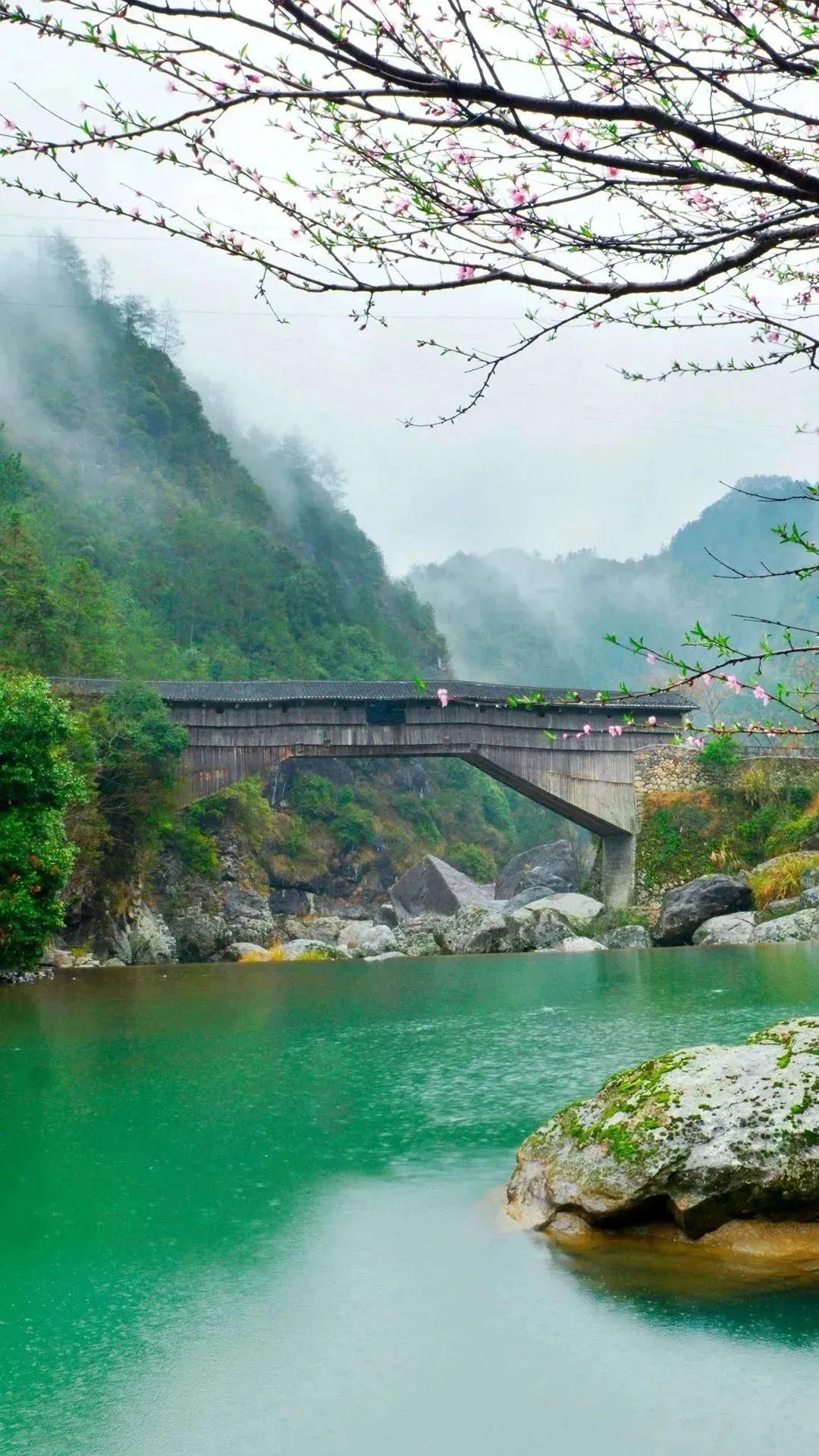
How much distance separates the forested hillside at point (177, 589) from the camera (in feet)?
91.4

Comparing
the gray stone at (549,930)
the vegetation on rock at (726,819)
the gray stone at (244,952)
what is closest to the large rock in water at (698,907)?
the gray stone at (549,930)

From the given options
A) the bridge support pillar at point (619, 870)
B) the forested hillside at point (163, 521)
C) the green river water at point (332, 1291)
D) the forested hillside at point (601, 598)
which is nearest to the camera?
the green river water at point (332, 1291)

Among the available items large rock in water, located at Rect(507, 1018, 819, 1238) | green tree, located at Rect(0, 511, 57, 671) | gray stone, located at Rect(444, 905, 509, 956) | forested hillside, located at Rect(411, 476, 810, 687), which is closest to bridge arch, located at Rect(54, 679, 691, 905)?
green tree, located at Rect(0, 511, 57, 671)

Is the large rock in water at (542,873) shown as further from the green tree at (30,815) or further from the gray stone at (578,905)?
the green tree at (30,815)

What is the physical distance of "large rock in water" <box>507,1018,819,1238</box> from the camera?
4207mm

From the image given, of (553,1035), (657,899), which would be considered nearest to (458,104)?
(553,1035)

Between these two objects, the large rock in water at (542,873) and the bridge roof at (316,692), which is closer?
the bridge roof at (316,692)

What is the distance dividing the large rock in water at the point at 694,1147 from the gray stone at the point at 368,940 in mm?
18947

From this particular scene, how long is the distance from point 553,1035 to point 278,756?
56.5ft

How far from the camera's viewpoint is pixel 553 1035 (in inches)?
387

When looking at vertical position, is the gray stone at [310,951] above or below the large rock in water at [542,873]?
below

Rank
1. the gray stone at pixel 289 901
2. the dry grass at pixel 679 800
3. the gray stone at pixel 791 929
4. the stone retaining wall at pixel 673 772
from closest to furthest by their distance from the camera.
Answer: the gray stone at pixel 791 929
the dry grass at pixel 679 800
the stone retaining wall at pixel 673 772
the gray stone at pixel 289 901

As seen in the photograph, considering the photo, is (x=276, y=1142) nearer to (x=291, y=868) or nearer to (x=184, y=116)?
(x=184, y=116)

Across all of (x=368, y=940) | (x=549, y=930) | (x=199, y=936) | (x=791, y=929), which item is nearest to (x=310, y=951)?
(x=368, y=940)
